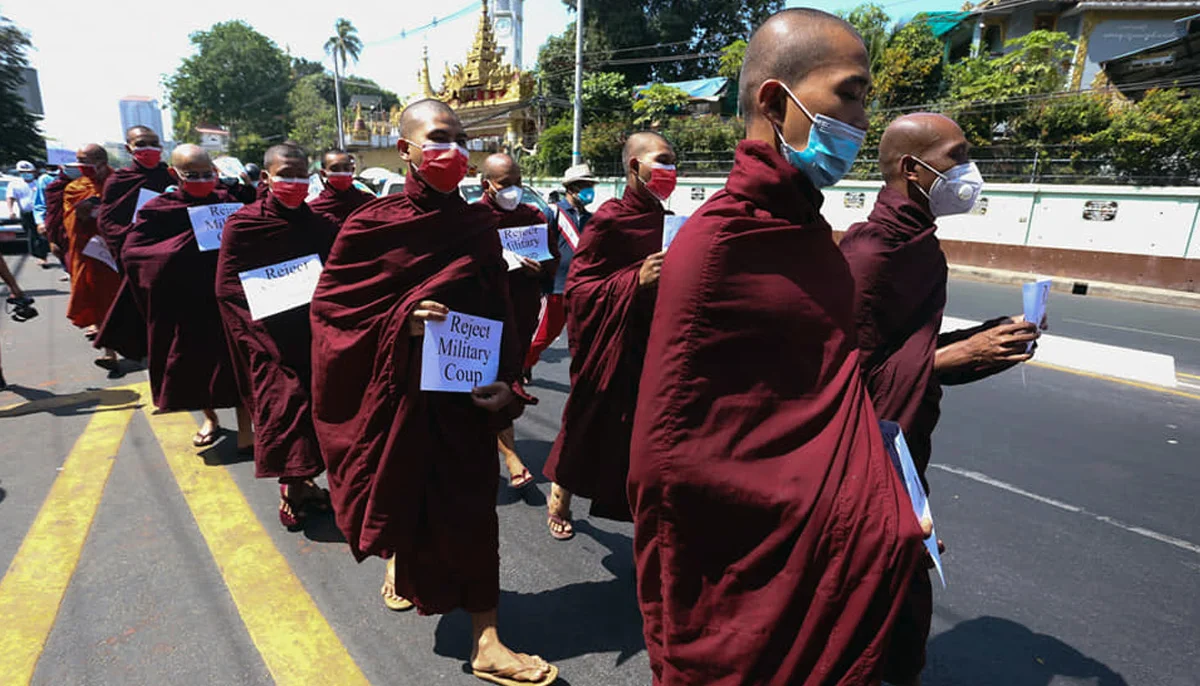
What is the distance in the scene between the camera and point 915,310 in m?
2.04

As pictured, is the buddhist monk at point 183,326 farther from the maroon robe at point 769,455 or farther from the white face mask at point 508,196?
the maroon robe at point 769,455

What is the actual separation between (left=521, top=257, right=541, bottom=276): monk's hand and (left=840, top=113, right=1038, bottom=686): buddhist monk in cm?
227

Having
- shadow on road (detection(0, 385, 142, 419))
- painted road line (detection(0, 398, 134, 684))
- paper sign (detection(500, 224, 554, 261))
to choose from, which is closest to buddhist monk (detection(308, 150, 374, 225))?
paper sign (detection(500, 224, 554, 261))

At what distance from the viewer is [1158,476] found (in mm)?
4195

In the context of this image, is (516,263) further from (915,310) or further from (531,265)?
(915,310)

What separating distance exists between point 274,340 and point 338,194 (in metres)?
1.30

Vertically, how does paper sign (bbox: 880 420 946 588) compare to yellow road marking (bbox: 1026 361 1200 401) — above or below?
above

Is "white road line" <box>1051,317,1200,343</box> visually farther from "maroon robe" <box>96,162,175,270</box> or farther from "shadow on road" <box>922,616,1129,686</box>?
"maroon robe" <box>96,162,175,270</box>

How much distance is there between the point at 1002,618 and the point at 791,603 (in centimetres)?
203

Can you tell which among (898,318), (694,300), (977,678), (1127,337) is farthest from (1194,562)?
(1127,337)

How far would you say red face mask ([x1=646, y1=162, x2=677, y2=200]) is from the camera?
3.19m

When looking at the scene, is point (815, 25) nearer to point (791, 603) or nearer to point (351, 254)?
point (791, 603)

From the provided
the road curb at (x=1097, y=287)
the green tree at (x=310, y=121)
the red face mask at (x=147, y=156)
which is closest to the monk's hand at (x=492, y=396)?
the red face mask at (x=147, y=156)

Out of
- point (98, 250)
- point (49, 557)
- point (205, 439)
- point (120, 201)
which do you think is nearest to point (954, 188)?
point (49, 557)
